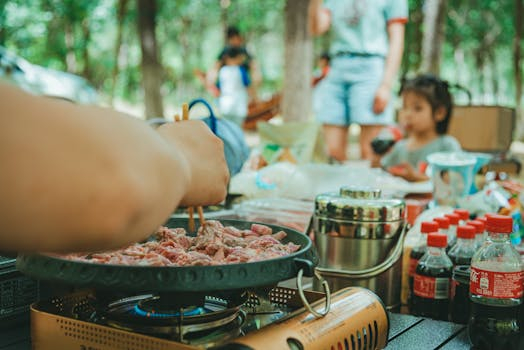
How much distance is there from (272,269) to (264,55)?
43901 millimetres

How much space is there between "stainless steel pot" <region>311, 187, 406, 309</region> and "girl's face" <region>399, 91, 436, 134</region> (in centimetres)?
300

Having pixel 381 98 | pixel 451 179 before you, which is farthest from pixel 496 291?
pixel 381 98

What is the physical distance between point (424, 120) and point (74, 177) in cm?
472

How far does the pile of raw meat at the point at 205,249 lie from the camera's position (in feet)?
5.16

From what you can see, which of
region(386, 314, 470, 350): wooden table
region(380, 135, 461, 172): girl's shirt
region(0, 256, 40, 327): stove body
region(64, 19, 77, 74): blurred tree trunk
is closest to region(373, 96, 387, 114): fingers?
region(380, 135, 461, 172): girl's shirt

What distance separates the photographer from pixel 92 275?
1.37 m

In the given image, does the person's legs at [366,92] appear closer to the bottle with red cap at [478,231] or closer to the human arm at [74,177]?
the bottle with red cap at [478,231]

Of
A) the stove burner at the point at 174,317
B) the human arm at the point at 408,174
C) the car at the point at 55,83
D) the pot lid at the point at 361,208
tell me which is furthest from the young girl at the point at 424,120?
the car at the point at 55,83

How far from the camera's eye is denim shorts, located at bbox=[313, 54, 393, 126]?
5723mm

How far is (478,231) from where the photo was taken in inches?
97.0

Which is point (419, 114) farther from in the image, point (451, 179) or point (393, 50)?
point (451, 179)

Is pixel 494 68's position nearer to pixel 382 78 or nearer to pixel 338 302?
pixel 382 78

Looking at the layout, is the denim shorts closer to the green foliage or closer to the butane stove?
the butane stove

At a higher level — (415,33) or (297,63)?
(415,33)
